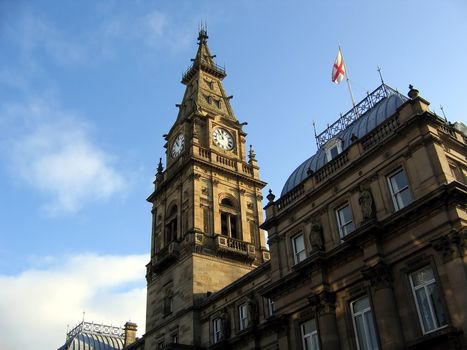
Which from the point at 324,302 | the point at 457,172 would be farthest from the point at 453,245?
the point at 324,302

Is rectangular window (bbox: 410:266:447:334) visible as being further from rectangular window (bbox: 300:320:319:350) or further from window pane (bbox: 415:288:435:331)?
rectangular window (bbox: 300:320:319:350)

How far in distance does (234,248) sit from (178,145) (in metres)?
15.0

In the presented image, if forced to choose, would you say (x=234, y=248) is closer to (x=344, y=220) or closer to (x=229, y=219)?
(x=229, y=219)

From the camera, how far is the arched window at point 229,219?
5022 centimetres

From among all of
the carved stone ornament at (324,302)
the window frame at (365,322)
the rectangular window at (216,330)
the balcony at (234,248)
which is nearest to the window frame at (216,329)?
the rectangular window at (216,330)

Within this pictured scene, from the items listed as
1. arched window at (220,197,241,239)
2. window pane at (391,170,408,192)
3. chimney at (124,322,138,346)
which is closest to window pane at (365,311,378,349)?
window pane at (391,170,408,192)

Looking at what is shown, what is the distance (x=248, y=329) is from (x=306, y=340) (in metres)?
8.17

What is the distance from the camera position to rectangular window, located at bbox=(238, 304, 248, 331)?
119ft

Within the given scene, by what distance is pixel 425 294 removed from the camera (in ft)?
71.9

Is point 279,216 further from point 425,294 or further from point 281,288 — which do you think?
point 425,294

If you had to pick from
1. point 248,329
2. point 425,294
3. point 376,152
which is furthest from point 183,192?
point 425,294

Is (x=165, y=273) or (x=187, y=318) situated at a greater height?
(x=165, y=273)

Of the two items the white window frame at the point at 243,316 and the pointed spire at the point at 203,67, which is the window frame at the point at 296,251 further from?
the pointed spire at the point at 203,67

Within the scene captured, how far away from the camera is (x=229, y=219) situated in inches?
2005
